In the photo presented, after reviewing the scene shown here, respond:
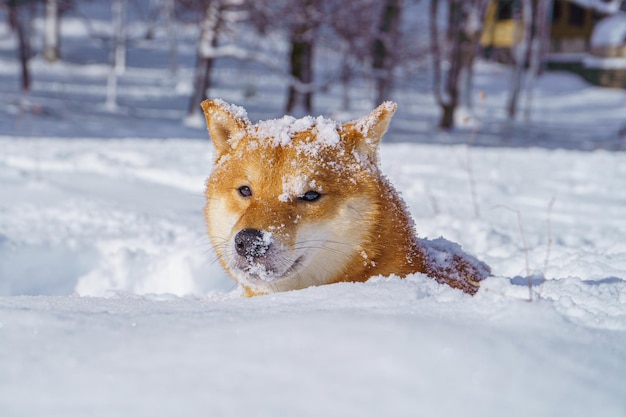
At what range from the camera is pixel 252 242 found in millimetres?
2533

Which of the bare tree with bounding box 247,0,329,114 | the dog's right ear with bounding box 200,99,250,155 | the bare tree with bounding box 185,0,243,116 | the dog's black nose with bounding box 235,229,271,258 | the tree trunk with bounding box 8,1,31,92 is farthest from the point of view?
the tree trunk with bounding box 8,1,31,92

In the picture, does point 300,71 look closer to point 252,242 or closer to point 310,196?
point 310,196

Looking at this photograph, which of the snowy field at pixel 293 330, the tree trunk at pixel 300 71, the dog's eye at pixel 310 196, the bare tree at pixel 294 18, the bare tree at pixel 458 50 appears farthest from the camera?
the bare tree at pixel 458 50

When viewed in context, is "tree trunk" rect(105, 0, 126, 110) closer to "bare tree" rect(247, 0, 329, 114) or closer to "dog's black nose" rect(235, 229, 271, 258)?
"bare tree" rect(247, 0, 329, 114)

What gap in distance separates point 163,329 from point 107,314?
28cm

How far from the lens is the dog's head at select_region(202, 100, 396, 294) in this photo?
2.61m

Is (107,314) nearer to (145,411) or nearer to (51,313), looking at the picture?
(51,313)

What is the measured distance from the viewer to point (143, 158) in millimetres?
8953

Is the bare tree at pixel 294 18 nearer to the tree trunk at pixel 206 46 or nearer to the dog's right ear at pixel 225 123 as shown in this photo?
the tree trunk at pixel 206 46

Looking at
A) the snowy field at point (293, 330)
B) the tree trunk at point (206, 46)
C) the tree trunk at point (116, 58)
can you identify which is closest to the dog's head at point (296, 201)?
the snowy field at point (293, 330)

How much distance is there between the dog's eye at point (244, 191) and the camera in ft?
9.41

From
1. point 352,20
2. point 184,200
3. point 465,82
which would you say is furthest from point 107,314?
point 465,82

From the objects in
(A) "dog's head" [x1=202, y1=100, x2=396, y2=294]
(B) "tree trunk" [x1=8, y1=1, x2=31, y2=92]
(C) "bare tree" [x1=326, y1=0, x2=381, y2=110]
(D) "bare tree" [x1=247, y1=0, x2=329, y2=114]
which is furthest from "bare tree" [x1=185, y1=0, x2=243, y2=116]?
(A) "dog's head" [x1=202, y1=100, x2=396, y2=294]

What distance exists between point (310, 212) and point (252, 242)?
0.34 metres
